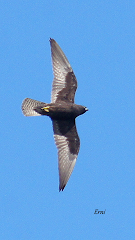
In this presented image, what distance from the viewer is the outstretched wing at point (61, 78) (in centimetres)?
1382

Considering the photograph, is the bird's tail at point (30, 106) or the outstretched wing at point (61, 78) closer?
the bird's tail at point (30, 106)

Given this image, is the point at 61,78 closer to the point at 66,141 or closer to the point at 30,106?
the point at 30,106

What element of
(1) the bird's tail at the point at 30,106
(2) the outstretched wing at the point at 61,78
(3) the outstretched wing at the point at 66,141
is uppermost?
(2) the outstretched wing at the point at 61,78

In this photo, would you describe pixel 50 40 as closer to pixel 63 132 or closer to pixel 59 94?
pixel 59 94

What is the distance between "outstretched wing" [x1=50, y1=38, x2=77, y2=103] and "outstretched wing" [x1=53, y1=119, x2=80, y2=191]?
0.74 m

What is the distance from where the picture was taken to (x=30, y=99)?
1327 centimetres

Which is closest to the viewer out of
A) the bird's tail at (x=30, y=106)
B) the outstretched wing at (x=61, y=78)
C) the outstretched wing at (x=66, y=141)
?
the bird's tail at (x=30, y=106)

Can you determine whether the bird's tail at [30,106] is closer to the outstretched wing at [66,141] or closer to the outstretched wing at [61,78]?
the outstretched wing at [61,78]

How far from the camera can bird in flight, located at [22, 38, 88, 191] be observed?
13297 mm

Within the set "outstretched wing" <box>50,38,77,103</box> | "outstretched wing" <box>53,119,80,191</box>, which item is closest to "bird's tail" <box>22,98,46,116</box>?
"outstretched wing" <box>50,38,77,103</box>

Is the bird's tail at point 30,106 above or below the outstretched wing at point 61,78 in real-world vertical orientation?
below

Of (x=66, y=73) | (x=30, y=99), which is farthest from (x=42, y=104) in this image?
(x=66, y=73)

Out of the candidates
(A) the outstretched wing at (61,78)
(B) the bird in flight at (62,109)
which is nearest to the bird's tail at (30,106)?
(B) the bird in flight at (62,109)

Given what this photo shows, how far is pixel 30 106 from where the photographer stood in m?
13.3
